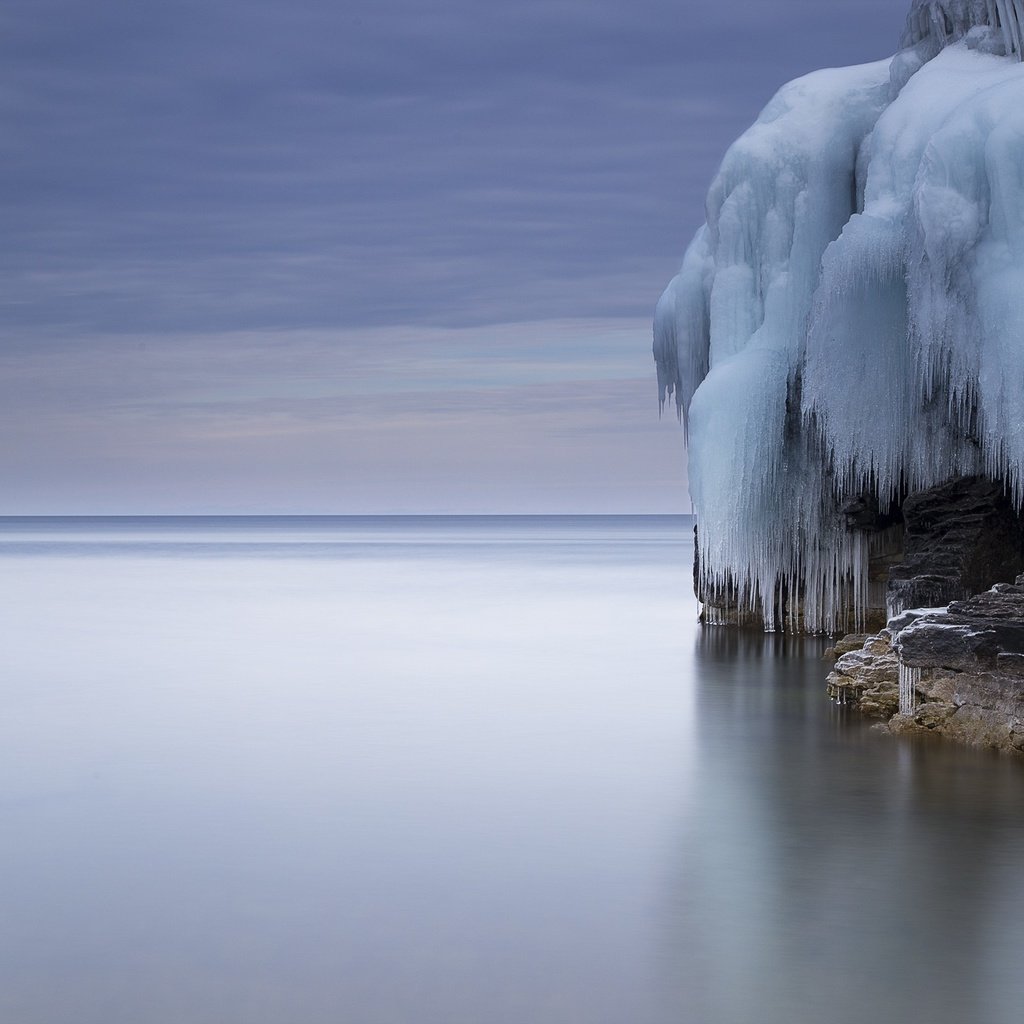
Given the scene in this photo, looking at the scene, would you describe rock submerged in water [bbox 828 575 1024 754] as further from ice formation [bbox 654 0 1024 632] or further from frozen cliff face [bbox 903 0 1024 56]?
frozen cliff face [bbox 903 0 1024 56]

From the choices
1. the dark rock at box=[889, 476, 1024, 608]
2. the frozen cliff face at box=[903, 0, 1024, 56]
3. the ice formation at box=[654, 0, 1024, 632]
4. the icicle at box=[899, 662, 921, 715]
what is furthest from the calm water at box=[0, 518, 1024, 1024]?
the frozen cliff face at box=[903, 0, 1024, 56]

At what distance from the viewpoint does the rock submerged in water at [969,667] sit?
1266cm

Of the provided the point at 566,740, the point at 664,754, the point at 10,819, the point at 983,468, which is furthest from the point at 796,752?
the point at 10,819

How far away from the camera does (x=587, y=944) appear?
25.9 feet

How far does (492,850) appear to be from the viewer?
33.3ft

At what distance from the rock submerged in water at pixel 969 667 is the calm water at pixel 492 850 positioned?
47 cm

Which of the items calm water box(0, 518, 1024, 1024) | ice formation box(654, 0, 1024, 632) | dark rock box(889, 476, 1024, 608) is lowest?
calm water box(0, 518, 1024, 1024)

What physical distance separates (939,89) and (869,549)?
638cm

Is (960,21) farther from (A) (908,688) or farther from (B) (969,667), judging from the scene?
(B) (969,667)

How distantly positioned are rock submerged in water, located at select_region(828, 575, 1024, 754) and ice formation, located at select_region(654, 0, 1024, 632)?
2094mm

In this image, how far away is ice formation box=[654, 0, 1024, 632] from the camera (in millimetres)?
15008

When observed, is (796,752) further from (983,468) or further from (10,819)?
(10,819)

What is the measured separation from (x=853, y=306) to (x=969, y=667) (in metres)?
5.09

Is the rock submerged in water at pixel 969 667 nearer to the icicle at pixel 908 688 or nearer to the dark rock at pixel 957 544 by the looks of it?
the icicle at pixel 908 688
